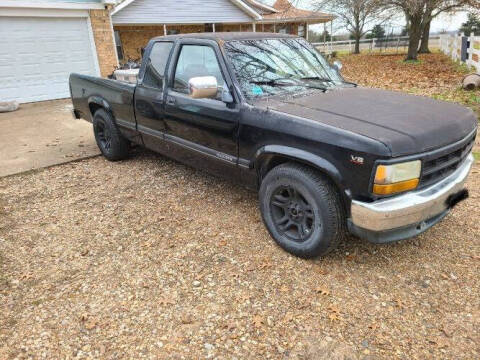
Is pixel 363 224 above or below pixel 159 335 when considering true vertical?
above

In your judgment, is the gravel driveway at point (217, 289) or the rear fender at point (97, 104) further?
the rear fender at point (97, 104)

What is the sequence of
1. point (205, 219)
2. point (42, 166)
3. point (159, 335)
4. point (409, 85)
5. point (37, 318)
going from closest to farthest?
1. point (159, 335)
2. point (37, 318)
3. point (205, 219)
4. point (42, 166)
5. point (409, 85)

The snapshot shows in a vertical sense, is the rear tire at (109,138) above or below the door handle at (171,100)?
below

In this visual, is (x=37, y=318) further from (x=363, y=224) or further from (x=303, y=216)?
(x=363, y=224)

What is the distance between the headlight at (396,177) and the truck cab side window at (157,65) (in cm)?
281

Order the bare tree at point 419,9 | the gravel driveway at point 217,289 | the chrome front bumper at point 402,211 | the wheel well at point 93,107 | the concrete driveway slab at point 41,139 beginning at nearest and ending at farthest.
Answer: the gravel driveway at point 217,289 < the chrome front bumper at point 402,211 < the wheel well at point 93,107 < the concrete driveway slab at point 41,139 < the bare tree at point 419,9

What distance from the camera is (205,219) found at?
3.93m

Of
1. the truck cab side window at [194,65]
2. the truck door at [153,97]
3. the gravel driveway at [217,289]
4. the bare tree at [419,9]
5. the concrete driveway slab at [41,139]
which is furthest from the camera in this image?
the bare tree at [419,9]

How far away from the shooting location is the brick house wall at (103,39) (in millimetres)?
12234

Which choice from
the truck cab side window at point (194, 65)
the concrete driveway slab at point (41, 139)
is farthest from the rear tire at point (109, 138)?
the truck cab side window at point (194, 65)

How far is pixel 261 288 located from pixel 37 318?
167cm

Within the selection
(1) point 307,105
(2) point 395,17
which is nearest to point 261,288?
(1) point 307,105

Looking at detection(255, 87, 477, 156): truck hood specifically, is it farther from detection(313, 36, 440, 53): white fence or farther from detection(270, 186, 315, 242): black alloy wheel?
detection(313, 36, 440, 53): white fence

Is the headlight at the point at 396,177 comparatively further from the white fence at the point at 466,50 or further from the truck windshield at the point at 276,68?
the white fence at the point at 466,50
